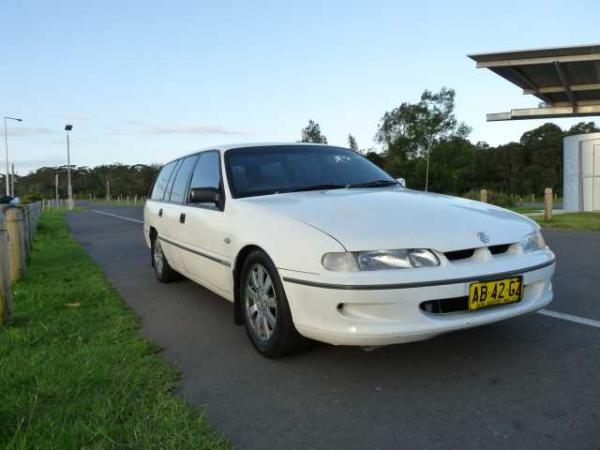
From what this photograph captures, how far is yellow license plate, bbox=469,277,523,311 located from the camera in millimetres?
2986

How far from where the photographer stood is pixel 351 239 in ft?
9.82

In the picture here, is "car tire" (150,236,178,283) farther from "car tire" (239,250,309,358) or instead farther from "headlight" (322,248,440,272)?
"headlight" (322,248,440,272)

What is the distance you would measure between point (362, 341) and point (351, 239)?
56 centimetres

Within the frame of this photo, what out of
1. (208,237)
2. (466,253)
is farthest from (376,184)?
(466,253)

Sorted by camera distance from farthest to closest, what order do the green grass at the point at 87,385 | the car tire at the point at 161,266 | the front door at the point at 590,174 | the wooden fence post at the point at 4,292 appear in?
1. the front door at the point at 590,174
2. the car tire at the point at 161,266
3. the wooden fence post at the point at 4,292
4. the green grass at the point at 87,385

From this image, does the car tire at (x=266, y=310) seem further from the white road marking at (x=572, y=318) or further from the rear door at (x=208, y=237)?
the white road marking at (x=572, y=318)

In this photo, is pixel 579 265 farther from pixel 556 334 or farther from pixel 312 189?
pixel 312 189

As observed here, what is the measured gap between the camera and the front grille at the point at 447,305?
9.73ft

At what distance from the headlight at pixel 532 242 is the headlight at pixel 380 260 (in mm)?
809

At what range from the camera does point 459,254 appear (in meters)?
3.08

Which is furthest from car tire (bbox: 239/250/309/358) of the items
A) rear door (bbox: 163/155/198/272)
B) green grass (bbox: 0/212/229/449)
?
rear door (bbox: 163/155/198/272)

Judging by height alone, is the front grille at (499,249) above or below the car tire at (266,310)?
above

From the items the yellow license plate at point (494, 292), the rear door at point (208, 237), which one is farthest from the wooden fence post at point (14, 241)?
the yellow license plate at point (494, 292)

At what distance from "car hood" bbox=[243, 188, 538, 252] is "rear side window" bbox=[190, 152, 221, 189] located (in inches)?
26.9
